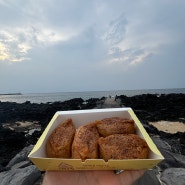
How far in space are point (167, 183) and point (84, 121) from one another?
2.52 m

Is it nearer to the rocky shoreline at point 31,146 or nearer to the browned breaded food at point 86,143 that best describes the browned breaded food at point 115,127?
the browned breaded food at point 86,143

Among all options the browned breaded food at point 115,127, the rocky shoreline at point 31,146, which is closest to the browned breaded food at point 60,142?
the browned breaded food at point 115,127

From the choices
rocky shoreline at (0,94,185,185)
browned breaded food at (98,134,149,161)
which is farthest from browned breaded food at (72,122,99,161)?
rocky shoreline at (0,94,185,185)

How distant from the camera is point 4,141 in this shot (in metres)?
12.6

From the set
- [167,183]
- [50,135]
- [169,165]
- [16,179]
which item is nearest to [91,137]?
[50,135]

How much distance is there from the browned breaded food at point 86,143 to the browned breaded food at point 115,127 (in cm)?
7

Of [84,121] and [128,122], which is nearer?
[128,122]

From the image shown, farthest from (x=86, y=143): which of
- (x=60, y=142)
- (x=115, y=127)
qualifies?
(x=115, y=127)

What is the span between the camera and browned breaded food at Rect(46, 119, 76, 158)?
2494mm

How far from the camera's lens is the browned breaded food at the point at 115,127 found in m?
2.70

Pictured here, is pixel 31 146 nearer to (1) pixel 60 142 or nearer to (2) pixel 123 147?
(1) pixel 60 142

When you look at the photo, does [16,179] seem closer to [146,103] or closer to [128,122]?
[128,122]

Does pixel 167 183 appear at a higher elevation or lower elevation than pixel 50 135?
lower

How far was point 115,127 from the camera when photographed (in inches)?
108
